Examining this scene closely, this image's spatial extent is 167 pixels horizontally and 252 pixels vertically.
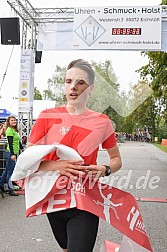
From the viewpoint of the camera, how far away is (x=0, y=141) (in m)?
8.37

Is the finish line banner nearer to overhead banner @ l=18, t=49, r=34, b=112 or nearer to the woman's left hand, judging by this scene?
the woman's left hand

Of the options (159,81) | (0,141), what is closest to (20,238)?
(0,141)

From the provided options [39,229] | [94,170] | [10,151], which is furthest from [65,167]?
[10,151]

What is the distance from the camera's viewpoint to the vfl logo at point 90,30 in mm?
10108

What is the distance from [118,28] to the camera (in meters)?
10.0

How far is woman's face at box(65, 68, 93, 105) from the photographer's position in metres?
2.23

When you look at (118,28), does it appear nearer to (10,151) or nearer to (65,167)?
(10,151)

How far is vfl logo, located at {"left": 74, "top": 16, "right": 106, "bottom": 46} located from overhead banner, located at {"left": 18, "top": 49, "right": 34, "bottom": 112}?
1.82 metres

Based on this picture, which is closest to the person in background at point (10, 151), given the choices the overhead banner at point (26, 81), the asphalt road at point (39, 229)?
the asphalt road at point (39, 229)

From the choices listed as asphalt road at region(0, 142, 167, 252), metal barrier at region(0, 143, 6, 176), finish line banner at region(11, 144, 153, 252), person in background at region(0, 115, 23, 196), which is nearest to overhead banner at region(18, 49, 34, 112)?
metal barrier at region(0, 143, 6, 176)

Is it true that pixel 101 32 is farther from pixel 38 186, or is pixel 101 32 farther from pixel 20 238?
pixel 38 186

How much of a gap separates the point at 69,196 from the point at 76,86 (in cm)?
65

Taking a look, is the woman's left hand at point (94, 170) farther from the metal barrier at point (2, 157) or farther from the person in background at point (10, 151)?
the metal barrier at point (2, 157)

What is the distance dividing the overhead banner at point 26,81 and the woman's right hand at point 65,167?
919 centimetres
